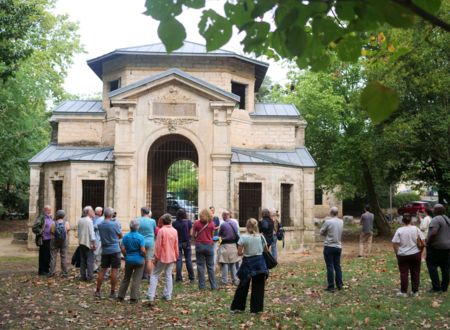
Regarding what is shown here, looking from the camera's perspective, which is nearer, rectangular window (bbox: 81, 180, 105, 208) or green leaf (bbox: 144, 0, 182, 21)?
green leaf (bbox: 144, 0, 182, 21)

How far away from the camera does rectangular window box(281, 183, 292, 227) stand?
66.3ft

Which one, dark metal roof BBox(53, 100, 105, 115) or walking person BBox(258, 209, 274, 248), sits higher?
dark metal roof BBox(53, 100, 105, 115)

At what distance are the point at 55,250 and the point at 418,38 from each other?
13927mm

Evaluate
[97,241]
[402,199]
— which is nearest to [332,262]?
[97,241]

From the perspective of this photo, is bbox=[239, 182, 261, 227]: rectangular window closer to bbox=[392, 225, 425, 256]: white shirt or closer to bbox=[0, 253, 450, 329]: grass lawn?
bbox=[0, 253, 450, 329]: grass lawn

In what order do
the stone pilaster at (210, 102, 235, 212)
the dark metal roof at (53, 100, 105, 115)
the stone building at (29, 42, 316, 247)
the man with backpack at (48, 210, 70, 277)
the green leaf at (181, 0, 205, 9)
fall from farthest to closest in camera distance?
the dark metal roof at (53, 100, 105, 115) < the stone building at (29, 42, 316, 247) < the stone pilaster at (210, 102, 235, 212) < the man with backpack at (48, 210, 70, 277) < the green leaf at (181, 0, 205, 9)

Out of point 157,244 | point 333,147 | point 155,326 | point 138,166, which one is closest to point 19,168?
point 138,166

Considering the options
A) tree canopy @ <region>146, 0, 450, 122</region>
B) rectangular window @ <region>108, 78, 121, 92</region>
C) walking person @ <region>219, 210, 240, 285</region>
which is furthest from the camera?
rectangular window @ <region>108, 78, 121, 92</region>

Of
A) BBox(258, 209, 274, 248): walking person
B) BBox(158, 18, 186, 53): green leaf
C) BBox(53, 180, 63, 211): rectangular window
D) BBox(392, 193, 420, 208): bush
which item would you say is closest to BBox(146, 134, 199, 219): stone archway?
BBox(53, 180, 63, 211): rectangular window

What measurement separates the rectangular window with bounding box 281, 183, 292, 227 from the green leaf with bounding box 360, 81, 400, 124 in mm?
17454

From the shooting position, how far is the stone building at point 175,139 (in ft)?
61.9

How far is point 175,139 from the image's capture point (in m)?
21.8

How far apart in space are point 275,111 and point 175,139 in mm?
4950

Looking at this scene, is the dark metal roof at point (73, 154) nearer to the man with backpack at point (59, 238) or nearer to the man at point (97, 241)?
the man at point (97, 241)
